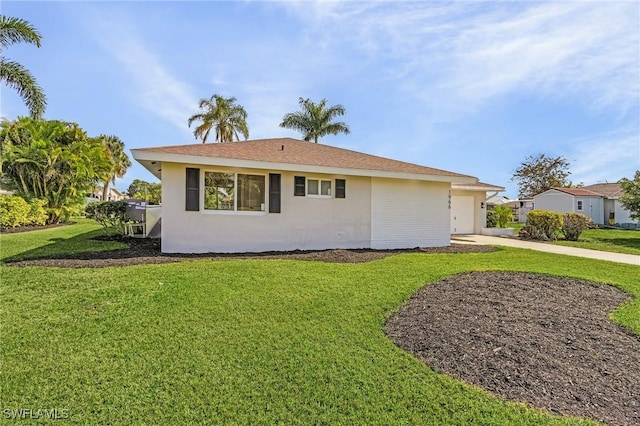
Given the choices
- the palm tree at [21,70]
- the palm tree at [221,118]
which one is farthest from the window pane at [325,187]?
the palm tree at [221,118]

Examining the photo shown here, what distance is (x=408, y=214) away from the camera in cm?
1218

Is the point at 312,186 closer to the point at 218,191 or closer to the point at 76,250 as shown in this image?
the point at 218,191

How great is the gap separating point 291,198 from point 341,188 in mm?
1786

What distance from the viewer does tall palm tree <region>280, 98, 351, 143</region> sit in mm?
29391

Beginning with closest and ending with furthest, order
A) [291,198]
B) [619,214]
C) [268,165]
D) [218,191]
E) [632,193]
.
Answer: [268,165] → [218,191] → [291,198] → [632,193] → [619,214]

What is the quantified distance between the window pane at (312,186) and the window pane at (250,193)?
4.90ft

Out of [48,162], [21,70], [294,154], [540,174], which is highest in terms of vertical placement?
[540,174]

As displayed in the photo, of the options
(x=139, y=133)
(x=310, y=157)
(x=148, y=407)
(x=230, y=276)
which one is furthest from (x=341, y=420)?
(x=139, y=133)

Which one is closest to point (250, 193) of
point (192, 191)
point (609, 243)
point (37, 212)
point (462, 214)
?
point (192, 191)

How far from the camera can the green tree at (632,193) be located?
2054cm

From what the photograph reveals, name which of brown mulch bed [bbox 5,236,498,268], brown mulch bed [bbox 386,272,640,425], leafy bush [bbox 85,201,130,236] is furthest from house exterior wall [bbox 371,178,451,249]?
leafy bush [bbox 85,201,130,236]

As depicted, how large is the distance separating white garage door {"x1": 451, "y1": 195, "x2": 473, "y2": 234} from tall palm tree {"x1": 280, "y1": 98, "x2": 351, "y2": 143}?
14.9m

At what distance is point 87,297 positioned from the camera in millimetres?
4992

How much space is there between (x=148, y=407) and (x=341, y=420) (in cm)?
166
